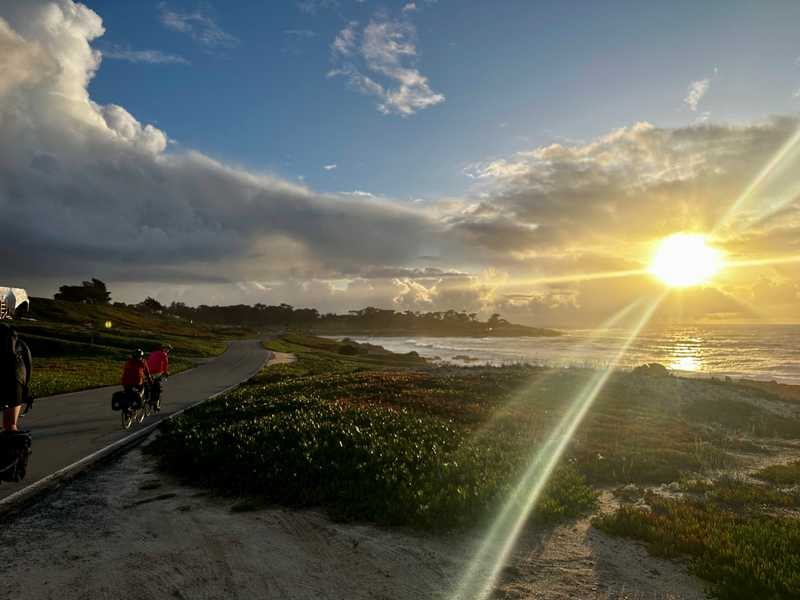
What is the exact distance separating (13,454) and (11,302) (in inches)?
87.9

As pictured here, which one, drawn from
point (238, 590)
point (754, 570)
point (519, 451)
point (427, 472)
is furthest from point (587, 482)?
point (238, 590)

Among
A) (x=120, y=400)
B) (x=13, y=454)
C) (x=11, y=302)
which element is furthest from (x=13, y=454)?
(x=120, y=400)

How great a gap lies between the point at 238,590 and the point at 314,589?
2.97ft

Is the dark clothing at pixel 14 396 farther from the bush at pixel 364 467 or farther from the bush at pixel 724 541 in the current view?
the bush at pixel 724 541

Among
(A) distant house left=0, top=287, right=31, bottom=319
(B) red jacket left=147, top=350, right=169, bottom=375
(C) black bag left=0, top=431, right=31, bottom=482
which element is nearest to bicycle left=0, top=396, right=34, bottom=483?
(C) black bag left=0, top=431, right=31, bottom=482

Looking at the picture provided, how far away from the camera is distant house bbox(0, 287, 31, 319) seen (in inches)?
293

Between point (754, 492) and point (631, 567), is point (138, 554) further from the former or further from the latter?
point (754, 492)

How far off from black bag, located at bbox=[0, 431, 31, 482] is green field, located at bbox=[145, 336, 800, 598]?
3.40 m

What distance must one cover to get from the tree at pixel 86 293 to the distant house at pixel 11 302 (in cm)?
15385

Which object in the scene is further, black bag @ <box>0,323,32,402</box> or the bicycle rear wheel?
the bicycle rear wheel

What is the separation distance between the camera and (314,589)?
245 inches

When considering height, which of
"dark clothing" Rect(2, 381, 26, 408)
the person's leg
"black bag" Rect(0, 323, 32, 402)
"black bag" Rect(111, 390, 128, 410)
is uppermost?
"black bag" Rect(0, 323, 32, 402)

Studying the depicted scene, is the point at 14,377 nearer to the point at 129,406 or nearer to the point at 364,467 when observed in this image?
the point at 364,467

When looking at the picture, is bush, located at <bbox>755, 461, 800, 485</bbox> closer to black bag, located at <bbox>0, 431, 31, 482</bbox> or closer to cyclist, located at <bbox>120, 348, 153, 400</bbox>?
black bag, located at <bbox>0, 431, 31, 482</bbox>
